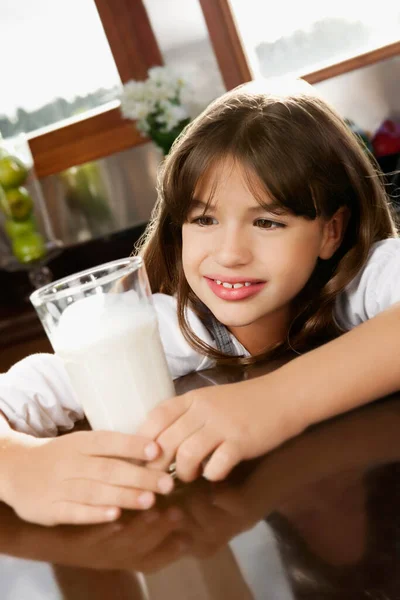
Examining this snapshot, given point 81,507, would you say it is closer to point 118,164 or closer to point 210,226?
point 210,226

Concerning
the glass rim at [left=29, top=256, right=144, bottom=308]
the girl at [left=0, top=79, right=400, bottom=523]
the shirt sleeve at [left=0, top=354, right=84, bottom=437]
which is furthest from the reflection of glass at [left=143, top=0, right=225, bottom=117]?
the glass rim at [left=29, top=256, right=144, bottom=308]

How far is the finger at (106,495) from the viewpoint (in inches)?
21.5

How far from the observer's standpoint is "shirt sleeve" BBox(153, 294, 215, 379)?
42.3 inches

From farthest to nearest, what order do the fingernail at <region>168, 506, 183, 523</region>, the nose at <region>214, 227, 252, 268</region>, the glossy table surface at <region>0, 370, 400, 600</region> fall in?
the nose at <region>214, 227, 252, 268</region> < the fingernail at <region>168, 506, 183, 523</region> < the glossy table surface at <region>0, 370, 400, 600</region>

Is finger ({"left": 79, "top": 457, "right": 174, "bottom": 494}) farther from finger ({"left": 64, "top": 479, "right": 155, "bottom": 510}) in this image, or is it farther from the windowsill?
the windowsill

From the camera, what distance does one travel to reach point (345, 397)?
65 cm

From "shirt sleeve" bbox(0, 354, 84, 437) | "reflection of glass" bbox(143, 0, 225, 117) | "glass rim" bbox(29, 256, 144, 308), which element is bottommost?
"shirt sleeve" bbox(0, 354, 84, 437)

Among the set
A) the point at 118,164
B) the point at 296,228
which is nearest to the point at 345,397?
the point at 296,228

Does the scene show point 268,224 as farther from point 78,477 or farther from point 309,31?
point 309,31

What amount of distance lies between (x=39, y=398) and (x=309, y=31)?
2264 millimetres

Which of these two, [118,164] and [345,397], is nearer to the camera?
[345,397]

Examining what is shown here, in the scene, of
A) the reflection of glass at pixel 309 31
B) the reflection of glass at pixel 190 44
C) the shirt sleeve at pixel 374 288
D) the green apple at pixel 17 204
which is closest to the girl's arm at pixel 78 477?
the shirt sleeve at pixel 374 288

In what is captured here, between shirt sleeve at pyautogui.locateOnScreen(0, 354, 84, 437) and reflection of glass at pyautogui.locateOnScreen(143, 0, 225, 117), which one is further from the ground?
reflection of glass at pyautogui.locateOnScreen(143, 0, 225, 117)

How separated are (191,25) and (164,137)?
0.49 m
